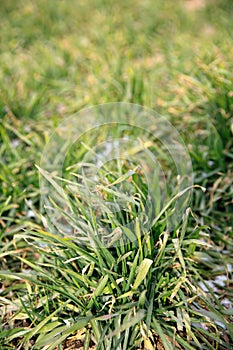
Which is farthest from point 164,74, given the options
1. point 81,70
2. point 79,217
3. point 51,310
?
point 51,310

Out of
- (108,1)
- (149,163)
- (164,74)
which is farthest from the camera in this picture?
(108,1)

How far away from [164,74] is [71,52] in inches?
34.6

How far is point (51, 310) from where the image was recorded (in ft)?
5.87

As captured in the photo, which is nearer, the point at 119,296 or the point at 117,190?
the point at 119,296

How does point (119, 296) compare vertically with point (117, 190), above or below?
below

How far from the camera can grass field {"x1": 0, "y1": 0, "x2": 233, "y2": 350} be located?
1669 mm

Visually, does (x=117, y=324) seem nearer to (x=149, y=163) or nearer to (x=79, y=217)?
(x=79, y=217)

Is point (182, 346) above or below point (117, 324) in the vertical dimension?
below

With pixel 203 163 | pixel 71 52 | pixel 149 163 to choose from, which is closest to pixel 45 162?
pixel 149 163

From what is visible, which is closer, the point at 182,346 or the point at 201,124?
A: the point at 182,346

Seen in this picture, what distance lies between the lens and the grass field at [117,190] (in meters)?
1.67

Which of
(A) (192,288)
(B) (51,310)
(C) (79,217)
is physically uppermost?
(C) (79,217)

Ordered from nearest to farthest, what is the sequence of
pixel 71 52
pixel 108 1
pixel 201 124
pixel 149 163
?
pixel 149 163 → pixel 201 124 → pixel 71 52 → pixel 108 1

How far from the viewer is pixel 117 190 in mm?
1786
